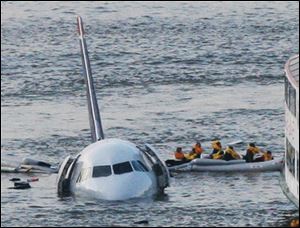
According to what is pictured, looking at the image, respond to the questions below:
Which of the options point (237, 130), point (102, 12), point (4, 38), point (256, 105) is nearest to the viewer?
point (237, 130)

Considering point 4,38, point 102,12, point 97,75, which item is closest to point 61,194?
point 97,75

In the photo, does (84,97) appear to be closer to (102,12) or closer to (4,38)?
(4,38)

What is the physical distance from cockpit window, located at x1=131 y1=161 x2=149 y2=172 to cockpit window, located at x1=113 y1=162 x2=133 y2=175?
0.40m

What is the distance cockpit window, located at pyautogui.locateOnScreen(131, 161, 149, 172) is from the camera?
347 ft

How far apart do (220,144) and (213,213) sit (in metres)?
18.0

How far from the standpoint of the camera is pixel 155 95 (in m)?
142

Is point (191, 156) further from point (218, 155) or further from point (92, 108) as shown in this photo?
point (92, 108)

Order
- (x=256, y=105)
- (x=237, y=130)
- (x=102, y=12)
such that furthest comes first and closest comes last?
(x=102, y=12) < (x=256, y=105) < (x=237, y=130)

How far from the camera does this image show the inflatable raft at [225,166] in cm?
11462

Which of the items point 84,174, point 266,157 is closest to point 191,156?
point 266,157

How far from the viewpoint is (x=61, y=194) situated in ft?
352

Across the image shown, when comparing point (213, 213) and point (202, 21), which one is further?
point (202, 21)

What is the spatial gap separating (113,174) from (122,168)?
662 mm

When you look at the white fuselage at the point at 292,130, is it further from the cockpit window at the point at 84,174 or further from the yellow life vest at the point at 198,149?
the yellow life vest at the point at 198,149
